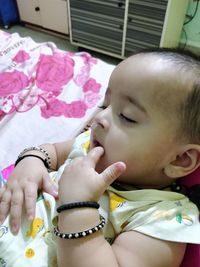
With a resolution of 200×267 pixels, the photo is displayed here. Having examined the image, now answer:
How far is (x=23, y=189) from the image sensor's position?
28.5 inches

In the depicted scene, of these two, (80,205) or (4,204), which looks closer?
(80,205)

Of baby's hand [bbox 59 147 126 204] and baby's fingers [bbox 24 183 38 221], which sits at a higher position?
baby's hand [bbox 59 147 126 204]

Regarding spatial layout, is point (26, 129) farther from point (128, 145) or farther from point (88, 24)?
point (88, 24)

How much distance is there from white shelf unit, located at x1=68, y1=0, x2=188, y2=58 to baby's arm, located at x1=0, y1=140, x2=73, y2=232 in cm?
160

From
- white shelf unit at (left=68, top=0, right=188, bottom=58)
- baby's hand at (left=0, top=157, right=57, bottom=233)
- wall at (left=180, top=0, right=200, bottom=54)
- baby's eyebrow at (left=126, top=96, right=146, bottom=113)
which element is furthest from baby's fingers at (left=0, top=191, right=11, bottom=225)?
wall at (left=180, top=0, right=200, bottom=54)

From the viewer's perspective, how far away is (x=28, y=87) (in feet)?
4.07

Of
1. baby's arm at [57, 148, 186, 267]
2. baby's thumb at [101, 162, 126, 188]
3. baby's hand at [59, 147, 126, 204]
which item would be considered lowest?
baby's arm at [57, 148, 186, 267]

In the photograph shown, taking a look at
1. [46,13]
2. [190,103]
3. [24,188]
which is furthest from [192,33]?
[24,188]

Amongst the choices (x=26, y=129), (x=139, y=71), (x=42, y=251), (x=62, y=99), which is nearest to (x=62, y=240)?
(x=42, y=251)

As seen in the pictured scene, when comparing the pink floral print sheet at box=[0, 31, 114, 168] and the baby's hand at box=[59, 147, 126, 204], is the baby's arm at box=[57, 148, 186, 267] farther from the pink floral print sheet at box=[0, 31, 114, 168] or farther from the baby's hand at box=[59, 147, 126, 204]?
the pink floral print sheet at box=[0, 31, 114, 168]

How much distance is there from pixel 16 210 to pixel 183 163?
0.40 metres

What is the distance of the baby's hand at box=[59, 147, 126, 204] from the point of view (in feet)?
1.94

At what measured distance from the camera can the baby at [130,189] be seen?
58cm

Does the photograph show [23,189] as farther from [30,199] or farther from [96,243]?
[96,243]
